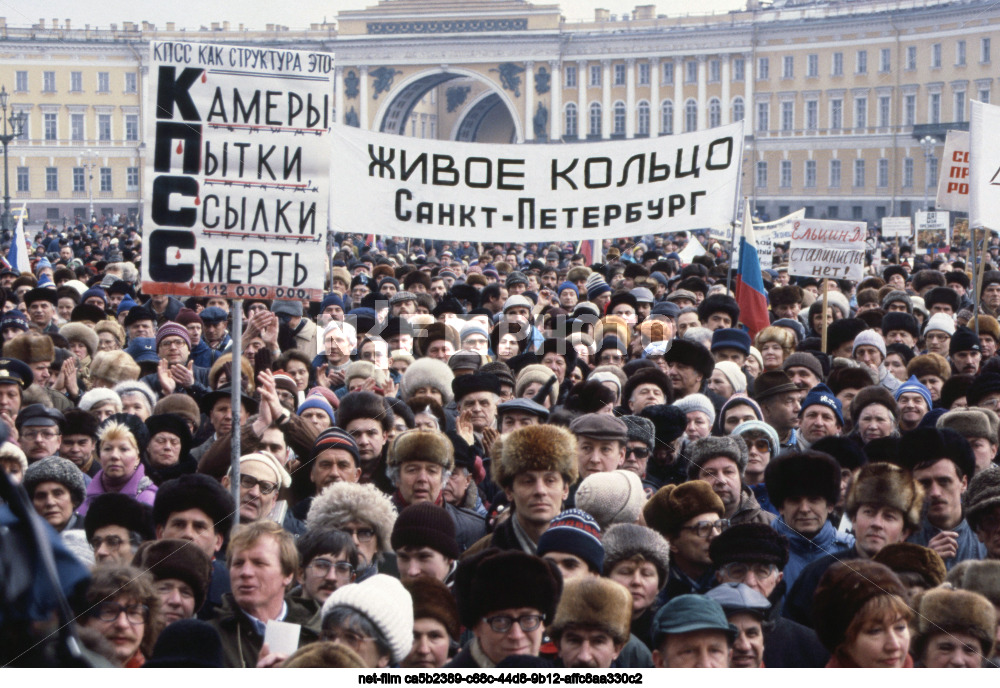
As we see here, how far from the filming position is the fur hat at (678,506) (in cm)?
405

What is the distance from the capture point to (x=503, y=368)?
646 centimetres

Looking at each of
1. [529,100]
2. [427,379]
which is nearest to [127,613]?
[427,379]

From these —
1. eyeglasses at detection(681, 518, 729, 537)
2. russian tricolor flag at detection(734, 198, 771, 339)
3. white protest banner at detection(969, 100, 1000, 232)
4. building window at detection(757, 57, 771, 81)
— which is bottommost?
eyeglasses at detection(681, 518, 729, 537)

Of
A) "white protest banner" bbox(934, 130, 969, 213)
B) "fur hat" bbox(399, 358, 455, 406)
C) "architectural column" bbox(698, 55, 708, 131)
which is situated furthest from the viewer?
"architectural column" bbox(698, 55, 708, 131)

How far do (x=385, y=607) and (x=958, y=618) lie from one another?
1.22m

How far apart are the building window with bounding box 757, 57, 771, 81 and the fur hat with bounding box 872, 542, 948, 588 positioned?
6071cm

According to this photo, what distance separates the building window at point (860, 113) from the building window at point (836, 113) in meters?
0.66

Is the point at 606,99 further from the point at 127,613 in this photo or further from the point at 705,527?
the point at 127,613

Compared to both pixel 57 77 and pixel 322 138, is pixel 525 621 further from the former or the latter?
pixel 57 77

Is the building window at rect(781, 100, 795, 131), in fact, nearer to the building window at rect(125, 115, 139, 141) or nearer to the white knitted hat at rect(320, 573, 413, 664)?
the building window at rect(125, 115, 139, 141)

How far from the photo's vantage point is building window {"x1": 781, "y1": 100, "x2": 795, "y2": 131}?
203 ft

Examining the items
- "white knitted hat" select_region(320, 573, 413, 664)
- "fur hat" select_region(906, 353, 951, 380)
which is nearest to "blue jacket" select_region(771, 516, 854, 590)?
"white knitted hat" select_region(320, 573, 413, 664)

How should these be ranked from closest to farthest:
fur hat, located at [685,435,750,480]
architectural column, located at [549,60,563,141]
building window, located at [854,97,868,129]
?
1. fur hat, located at [685,435,750,480]
2. building window, located at [854,97,868,129]
3. architectural column, located at [549,60,563,141]

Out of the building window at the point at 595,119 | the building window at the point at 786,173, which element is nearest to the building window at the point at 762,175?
the building window at the point at 786,173
